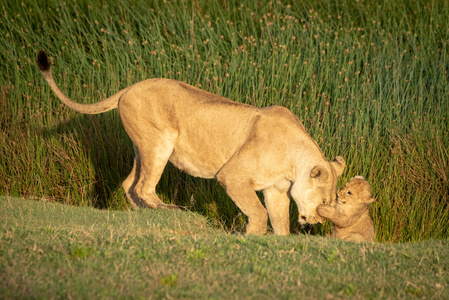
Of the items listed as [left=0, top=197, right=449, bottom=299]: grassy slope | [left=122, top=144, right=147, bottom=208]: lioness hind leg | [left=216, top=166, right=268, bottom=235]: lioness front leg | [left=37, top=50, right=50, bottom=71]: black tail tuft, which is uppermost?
[left=37, top=50, right=50, bottom=71]: black tail tuft

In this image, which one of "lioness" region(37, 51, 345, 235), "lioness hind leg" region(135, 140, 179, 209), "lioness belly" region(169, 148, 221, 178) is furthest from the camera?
"lioness hind leg" region(135, 140, 179, 209)

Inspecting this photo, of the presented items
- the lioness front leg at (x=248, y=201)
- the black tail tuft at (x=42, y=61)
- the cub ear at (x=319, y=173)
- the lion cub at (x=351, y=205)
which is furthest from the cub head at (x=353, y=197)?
the black tail tuft at (x=42, y=61)

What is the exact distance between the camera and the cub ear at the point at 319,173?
5816 mm

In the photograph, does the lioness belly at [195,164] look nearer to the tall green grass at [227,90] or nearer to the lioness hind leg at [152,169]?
the lioness hind leg at [152,169]

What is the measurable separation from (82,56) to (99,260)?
19.8 feet

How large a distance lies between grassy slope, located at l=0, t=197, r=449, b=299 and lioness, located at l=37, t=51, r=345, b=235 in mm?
773

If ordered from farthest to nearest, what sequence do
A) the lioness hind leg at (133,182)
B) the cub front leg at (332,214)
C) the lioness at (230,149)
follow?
the lioness hind leg at (133,182) → the lioness at (230,149) → the cub front leg at (332,214)

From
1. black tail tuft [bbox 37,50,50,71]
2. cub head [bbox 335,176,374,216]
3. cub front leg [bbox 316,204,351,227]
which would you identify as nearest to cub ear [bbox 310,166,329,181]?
cub front leg [bbox 316,204,351,227]

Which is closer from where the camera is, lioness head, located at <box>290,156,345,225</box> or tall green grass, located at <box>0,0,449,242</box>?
lioness head, located at <box>290,156,345,225</box>

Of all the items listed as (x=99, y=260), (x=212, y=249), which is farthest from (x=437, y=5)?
(x=99, y=260)

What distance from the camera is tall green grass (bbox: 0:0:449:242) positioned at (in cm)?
758

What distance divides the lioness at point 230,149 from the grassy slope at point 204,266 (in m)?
0.77

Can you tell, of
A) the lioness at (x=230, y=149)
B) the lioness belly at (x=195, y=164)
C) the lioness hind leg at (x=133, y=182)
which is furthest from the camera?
the lioness hind leg at (x=133, y=182)

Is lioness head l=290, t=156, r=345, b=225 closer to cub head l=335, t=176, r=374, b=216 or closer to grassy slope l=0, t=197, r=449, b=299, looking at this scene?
cub head l=335, t=176, r=374, b=216
